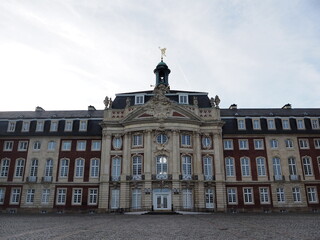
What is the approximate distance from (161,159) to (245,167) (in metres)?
13.1

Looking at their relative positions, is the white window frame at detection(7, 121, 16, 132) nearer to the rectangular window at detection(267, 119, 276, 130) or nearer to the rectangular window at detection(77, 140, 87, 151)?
the rectangular window at detection(77, 140, 87, 151)

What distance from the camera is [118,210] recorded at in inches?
1511

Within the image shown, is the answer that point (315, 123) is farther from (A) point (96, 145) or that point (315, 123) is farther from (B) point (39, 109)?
(B) point (39, 109)

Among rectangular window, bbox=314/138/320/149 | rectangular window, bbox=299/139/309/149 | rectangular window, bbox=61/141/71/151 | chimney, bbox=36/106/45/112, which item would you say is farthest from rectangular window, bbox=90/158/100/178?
rectangular window, bbox=314/138/320/149

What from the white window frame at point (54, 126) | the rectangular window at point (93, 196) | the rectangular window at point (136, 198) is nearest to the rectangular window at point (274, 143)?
the rectangular window at point (136, 198)

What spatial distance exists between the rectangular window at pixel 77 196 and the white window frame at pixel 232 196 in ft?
71.9

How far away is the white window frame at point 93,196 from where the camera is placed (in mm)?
40906

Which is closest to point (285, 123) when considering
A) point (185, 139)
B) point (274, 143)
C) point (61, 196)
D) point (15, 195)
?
point (274, 143)

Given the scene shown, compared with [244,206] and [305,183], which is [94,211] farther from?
[305,183]

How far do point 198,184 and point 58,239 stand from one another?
29669 millimetres

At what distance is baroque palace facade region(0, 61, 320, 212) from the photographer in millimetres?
39344

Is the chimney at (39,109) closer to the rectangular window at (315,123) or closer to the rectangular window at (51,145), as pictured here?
the rectangular window at (51,145)

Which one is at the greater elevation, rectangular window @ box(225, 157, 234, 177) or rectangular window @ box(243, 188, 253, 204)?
rectangular window @ box(225, 157, 234, 177)

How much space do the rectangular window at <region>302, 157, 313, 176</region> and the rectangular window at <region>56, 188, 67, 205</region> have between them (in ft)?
119
